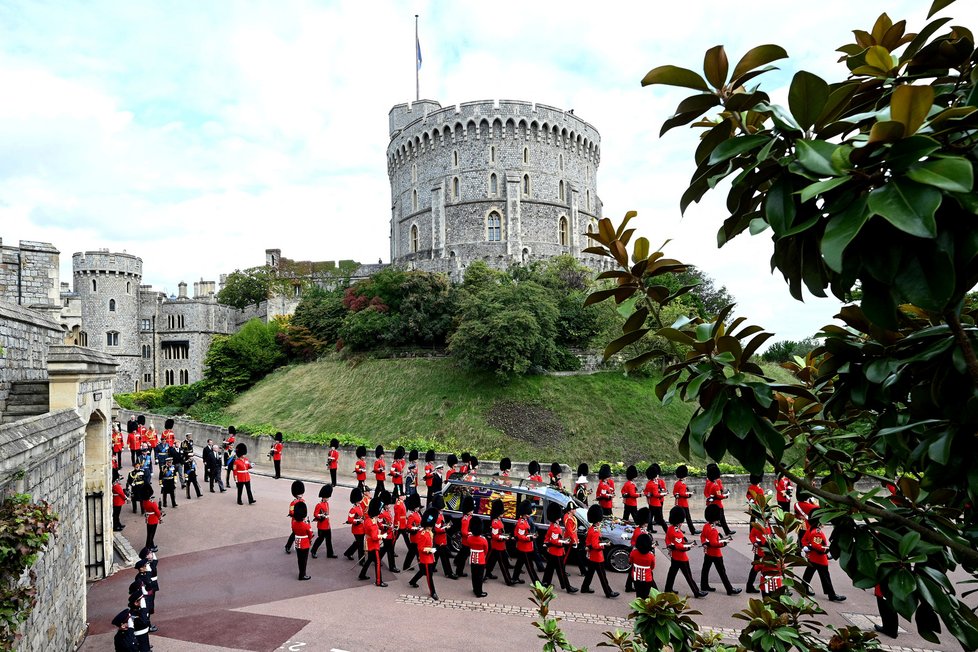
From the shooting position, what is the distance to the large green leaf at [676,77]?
89.3 inches

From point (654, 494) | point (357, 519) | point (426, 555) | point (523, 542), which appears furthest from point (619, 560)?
point (357, 519)

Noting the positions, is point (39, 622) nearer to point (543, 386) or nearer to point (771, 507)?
point (771, 507)

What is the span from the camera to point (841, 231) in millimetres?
1680

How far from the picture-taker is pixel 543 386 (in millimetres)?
31859

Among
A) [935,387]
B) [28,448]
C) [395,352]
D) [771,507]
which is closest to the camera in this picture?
[935,387]

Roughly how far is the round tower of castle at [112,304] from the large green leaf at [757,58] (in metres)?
67.1

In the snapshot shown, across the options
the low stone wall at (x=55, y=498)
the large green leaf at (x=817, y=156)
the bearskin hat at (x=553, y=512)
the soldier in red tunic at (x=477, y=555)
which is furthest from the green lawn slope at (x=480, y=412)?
the large green leaf at (x=817, y=156)

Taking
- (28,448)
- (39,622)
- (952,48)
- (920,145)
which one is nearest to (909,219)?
(920,145)

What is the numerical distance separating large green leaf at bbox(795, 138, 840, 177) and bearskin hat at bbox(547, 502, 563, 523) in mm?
9929

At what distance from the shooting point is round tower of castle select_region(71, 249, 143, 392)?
193 feet

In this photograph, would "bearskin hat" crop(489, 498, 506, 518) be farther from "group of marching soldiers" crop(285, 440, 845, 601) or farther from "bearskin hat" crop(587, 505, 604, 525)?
"bearskin hat" crop(587, 505, 604, 525)

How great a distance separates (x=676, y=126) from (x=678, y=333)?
91 centimetres

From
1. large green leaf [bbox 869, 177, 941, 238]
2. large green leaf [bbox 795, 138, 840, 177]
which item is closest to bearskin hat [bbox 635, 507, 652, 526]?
large green leaf [bbox 795, 138, 840, 177]

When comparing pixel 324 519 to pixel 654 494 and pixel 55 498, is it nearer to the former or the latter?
pixel 55 498
